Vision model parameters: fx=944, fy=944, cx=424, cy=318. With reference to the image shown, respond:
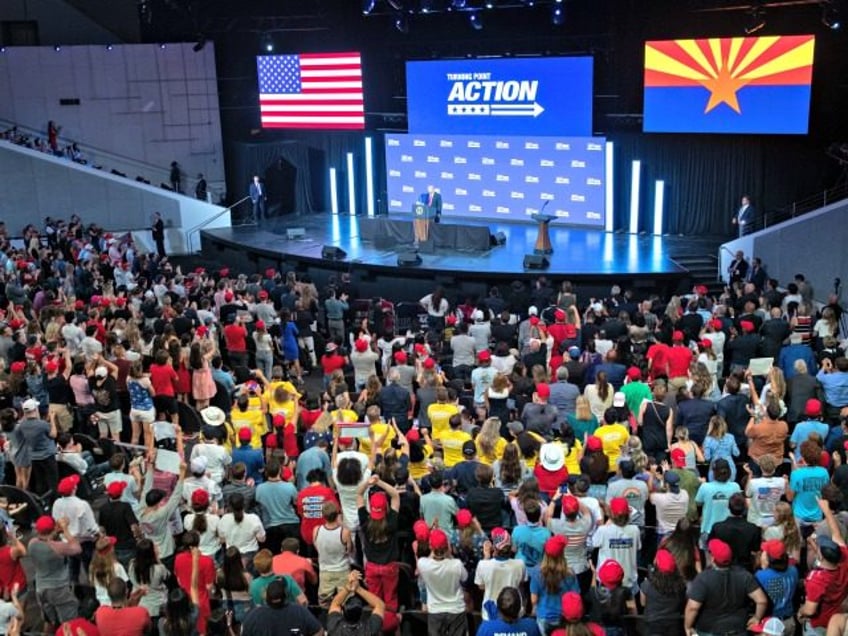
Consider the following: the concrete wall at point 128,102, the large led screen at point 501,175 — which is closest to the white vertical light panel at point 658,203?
the large led screen at point 501,175

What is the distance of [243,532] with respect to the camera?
684 cm

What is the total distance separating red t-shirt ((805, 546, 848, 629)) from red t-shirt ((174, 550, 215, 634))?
3942mm

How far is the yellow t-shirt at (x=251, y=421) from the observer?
28.9 ft

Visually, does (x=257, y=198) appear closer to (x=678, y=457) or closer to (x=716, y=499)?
(x=678, y=457)

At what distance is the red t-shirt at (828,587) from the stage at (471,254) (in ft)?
39.8

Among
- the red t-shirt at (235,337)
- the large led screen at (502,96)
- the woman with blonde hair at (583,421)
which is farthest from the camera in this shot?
the large led screen at (502,96)

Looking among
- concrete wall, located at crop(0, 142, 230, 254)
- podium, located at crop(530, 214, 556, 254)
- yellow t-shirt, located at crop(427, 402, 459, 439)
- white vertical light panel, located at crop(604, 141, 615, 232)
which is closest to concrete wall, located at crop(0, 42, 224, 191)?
concrete wall, located at crop(0, 142, 230, 254)

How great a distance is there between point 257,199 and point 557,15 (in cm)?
967

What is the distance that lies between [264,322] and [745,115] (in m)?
11.1

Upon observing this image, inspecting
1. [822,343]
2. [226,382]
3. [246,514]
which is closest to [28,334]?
[226,382]

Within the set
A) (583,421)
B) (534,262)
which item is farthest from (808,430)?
(534,262)

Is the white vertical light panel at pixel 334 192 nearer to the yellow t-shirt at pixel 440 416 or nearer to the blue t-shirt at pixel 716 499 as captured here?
the yellow t-shirt at pixel 440 416

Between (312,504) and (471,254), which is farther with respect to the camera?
(471,254)

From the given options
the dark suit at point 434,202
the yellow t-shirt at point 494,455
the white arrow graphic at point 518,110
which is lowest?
the yellow t-shirt at point 494,455
